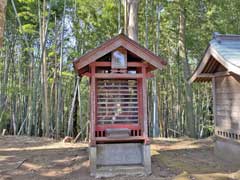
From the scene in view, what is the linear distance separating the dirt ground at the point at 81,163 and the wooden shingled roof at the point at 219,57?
66.3 inches

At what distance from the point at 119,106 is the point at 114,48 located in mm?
994

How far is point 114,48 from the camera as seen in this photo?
172 inches

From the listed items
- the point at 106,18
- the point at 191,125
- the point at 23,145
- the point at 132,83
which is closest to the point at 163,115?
the point at 191,125

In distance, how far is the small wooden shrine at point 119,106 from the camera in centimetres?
431

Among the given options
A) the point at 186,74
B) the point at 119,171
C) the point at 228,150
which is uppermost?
the point at 186,74

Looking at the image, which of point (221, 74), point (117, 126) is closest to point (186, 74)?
point (221, 74)

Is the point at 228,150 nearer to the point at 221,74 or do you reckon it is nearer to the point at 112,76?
the point at 221,74

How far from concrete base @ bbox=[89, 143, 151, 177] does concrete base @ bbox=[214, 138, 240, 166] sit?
173 centimetres

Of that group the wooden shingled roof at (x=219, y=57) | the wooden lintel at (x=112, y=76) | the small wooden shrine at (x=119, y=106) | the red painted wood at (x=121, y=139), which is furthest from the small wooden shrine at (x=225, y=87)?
the red painted wood at (x=121, y=139)

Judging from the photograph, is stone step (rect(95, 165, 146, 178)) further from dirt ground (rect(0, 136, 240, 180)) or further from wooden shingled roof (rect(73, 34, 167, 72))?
wooden shingled roof (rect(73, 34, 167, 72))

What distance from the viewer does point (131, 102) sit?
456 centimetres

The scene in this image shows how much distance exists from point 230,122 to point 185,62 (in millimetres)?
4797

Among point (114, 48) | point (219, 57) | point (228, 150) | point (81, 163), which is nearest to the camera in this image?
point (114, 48)

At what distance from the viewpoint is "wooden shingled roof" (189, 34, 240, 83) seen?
4637 millimetres
